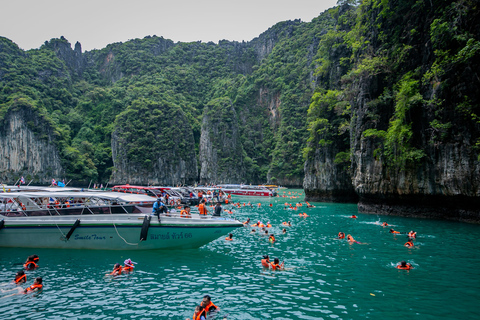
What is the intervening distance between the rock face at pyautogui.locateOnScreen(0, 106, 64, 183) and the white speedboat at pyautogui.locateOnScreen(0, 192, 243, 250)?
7696 centimetres

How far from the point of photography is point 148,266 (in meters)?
12.5

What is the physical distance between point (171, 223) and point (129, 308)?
5.79 metres

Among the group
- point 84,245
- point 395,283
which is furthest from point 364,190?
point 84,245

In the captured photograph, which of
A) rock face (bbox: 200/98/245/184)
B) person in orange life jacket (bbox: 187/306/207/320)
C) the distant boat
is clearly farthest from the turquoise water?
rock face (bbox: 200/98/245/184)

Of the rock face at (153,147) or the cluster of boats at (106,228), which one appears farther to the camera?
the rock face at (153,147)

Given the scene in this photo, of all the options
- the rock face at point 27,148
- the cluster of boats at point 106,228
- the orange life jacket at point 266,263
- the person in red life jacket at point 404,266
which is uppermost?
the rock face at point 27,148

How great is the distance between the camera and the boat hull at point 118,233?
14164mm

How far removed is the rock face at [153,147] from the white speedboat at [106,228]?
247 feet

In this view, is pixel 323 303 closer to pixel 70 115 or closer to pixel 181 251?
pixel 181 251

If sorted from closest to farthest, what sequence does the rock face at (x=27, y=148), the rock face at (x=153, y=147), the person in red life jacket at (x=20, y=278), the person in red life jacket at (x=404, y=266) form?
the person in red life jacket at (x=20, y=278) < the person in red life jacket at (x=404, y=266) < the rock face at (x=27, y=148) < the rock face at (x=153, y=147)

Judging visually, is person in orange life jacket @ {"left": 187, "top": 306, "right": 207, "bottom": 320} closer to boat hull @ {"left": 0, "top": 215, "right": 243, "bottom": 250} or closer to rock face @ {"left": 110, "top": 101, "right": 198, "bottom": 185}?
boat hull @ {"left": 0, "top": 215, "right": 243, "bottom": 250}

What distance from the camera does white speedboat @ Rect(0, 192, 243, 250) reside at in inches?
557

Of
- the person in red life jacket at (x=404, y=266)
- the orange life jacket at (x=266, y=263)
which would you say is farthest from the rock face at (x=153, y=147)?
the person in red life jacket at (x=404, y=266)

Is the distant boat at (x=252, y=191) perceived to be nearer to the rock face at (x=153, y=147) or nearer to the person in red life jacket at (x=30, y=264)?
the rock face at (x=153, y=147)
